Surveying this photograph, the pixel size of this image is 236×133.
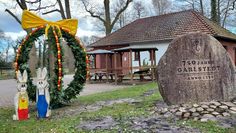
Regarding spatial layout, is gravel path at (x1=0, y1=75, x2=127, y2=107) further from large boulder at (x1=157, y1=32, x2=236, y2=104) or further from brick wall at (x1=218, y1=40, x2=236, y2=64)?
brick wall at (x1=218, y1=40, x2=236, y2=64)

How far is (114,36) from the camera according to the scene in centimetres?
2964

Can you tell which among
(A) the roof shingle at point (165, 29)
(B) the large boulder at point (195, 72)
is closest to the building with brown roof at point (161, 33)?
(A) the roof shingle at point (165, 29)

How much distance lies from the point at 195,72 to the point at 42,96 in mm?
3923

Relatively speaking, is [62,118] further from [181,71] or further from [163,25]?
[163,25]

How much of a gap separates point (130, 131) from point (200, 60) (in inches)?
129

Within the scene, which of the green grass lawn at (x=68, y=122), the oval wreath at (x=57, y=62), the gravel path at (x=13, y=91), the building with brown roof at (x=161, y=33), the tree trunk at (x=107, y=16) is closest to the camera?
the green grass lawn at (x=68, y=122)

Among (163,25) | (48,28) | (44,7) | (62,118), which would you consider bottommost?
(62,118)

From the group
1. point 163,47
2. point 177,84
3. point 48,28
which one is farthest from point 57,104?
point 163,47

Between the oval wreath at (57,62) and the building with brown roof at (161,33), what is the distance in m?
12.9

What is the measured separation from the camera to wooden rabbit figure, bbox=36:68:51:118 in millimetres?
8172

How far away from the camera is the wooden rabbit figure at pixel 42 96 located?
817 cm

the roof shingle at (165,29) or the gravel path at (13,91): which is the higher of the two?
the roof shingle at (165,29)

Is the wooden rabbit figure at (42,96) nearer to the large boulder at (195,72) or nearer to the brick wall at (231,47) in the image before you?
the large boulder at (195,72)

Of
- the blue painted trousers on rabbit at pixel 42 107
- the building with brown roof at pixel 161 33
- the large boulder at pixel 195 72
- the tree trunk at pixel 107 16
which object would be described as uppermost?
the tree trunk at pixel 107 16
